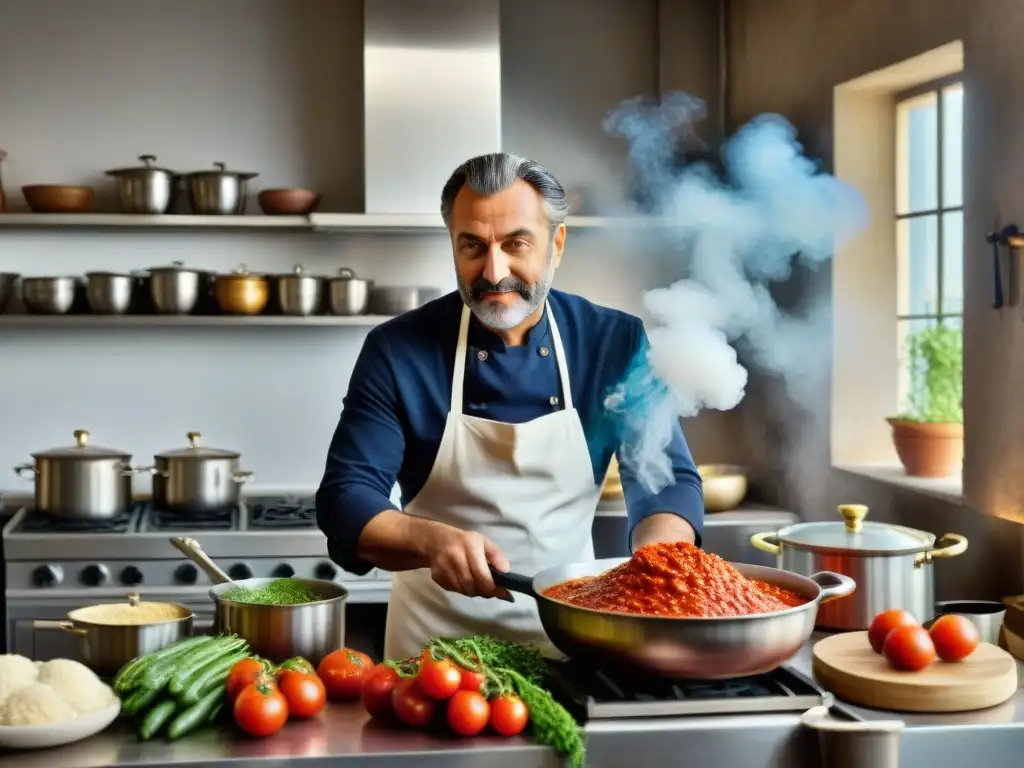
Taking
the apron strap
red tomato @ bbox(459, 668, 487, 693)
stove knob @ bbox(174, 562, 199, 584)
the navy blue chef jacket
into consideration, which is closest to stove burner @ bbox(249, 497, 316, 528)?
stove knob @ bbox(174, 562, 199, 584)

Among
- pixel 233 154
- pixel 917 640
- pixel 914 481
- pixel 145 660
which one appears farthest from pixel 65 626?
pixel 233 154

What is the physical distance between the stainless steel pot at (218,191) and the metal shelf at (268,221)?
0.12 feet

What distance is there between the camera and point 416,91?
171 inches

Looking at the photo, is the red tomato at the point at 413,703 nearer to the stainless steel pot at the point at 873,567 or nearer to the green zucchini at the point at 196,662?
the green zucchini at the point at 196,662

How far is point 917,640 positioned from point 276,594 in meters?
1.08

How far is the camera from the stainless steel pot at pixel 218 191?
4379 mm

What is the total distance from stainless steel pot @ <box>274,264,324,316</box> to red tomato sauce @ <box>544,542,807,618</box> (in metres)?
2.67

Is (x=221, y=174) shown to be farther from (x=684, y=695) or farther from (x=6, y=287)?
(x=684, y=695)

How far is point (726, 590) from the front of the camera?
6.00ft

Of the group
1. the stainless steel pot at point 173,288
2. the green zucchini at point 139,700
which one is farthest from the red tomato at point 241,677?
the stainless steel pot at point 173,288

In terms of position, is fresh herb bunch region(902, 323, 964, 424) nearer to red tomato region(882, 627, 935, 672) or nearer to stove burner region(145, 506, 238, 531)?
red tomato region(882, 627, 935, 672)

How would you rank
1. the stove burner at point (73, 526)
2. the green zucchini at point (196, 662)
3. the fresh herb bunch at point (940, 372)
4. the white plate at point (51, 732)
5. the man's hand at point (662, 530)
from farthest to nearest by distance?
the stove burner at point (73, 526) → the fresh herb bunch at point (940, 372) → the man's hand at point (662, 530) → the green zucchini at point (196, 662) → the white plate at point (51, 732)

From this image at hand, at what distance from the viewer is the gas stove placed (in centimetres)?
395

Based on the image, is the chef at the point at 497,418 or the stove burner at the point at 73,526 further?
the stove burner at the point at 73,526
